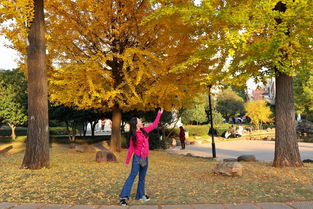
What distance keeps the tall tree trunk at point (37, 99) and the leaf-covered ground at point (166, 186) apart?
0.69 meters

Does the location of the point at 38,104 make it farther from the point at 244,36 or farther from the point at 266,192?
the point at 266,192

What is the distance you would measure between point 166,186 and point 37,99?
5015 mm

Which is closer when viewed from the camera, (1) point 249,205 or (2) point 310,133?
(1) point 249,205

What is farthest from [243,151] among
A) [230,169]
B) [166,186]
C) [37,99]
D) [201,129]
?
[201,129]

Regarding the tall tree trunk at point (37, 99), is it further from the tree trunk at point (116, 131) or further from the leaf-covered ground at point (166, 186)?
the tree trunk at point (116, 131)

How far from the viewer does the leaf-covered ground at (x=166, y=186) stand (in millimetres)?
5250

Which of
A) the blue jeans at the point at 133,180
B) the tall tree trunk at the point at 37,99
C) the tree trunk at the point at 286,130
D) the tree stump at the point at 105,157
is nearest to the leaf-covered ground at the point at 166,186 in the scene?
the blue jeans at the point at 133,180

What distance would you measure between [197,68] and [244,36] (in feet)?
14.8

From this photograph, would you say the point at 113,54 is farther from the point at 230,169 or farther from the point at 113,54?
the point at 230,169

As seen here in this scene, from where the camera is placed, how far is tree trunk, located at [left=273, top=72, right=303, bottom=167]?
8.34m

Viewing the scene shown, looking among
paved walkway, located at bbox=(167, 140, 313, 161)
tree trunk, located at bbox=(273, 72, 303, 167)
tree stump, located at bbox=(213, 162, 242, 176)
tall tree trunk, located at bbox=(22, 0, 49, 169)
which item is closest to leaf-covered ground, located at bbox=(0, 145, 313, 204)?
tree stump, located at bbox=(213, 162, 242, 176)

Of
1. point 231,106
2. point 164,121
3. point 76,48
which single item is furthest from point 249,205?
point 231,106

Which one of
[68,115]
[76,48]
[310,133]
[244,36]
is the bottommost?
[310,133]

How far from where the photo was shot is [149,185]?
21.2 ft
